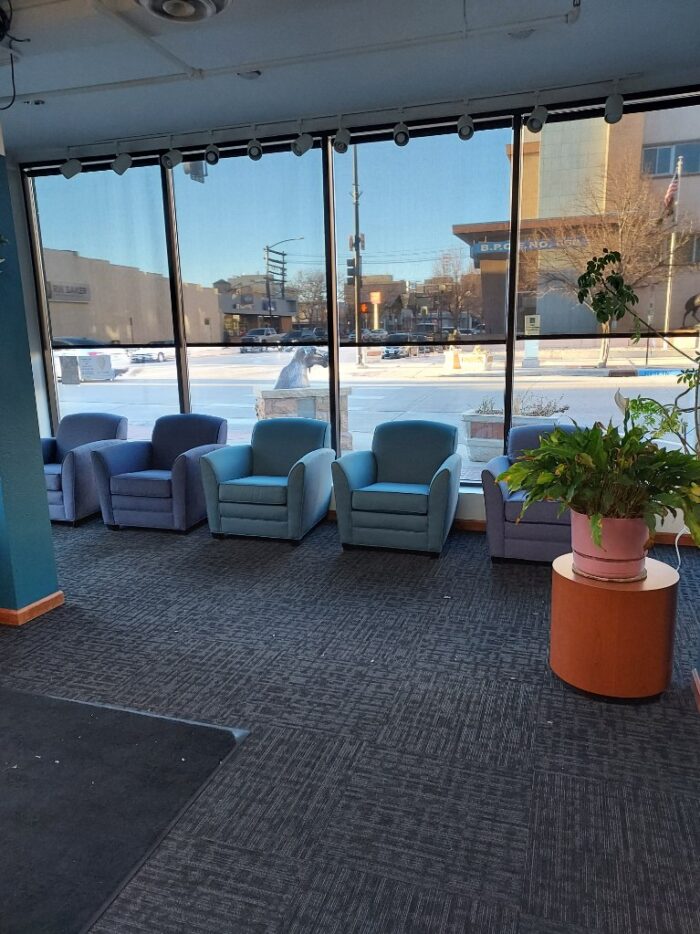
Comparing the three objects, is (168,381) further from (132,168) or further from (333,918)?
(333,918)

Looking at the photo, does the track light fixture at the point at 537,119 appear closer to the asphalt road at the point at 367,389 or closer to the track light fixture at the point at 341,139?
the track light fixture at the point at 341,139

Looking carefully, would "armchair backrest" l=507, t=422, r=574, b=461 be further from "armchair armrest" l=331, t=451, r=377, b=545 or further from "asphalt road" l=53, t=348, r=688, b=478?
"armchair armrest" l=331, t=451, r=377, b=545

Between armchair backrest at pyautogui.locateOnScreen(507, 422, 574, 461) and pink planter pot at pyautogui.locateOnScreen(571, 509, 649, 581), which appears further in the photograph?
armchair backrest at pyautogui.locateOnScreen(507, 422, 574, 461)

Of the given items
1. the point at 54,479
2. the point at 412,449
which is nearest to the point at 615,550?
the point at 412,449

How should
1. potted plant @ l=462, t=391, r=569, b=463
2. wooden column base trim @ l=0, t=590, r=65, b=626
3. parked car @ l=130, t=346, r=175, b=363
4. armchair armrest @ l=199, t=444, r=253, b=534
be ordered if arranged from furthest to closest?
parked car @ l=130, t=346, r=175, b=363
potted plant @ l=462, t=391, r=569, b=463
armchair armrest @ l=199, t=444, r=253, b=534
wooden column base trim @ l=0, t=590, r=65, b=626

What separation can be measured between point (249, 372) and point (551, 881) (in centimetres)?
470

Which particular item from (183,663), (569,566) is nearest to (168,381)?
(183,663)

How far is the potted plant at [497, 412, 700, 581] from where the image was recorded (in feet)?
8.45

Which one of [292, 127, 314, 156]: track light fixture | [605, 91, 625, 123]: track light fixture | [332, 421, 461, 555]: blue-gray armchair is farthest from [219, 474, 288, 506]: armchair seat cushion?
[605, 91, 625, 123]: track light fixture

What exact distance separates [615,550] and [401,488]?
2.09 meters

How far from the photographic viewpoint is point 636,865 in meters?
1.94

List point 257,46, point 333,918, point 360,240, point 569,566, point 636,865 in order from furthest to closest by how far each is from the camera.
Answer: point 360,240 < point 257,46 < point 569,566 < point 636,865 < point 333,918

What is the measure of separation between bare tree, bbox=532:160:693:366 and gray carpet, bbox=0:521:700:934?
2158 mm

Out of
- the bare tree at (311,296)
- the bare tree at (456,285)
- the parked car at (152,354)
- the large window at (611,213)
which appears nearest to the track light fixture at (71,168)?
the parked car at (152,354)
